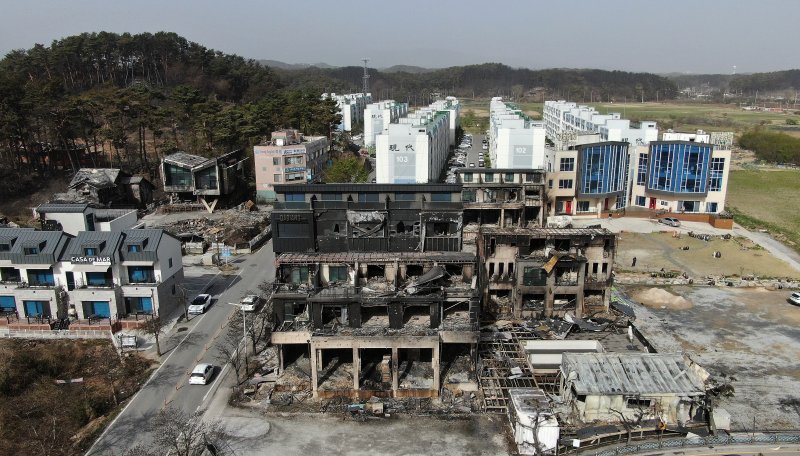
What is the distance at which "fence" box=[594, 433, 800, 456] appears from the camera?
24.7 m

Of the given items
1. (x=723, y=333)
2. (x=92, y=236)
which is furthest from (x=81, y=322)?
(x=723, y=333)

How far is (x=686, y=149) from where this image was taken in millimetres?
63281

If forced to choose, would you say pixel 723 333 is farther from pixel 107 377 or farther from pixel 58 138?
pixel 58 138

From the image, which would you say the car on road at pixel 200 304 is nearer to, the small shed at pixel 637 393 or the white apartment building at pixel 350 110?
the small shed at pixel 637 393

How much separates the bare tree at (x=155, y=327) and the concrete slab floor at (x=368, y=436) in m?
8.20

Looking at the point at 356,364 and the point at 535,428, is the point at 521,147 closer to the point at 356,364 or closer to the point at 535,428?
the point at 356,364

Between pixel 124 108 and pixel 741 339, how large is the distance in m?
68.5

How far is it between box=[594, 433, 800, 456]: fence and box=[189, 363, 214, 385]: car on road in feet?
64.8

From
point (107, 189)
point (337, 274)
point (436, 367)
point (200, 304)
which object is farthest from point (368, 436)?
point (107, 189)

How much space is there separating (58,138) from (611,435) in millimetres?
68374

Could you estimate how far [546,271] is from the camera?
37.2m

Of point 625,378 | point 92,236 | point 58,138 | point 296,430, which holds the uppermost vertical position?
point 58,138

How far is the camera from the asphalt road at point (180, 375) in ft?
84.9

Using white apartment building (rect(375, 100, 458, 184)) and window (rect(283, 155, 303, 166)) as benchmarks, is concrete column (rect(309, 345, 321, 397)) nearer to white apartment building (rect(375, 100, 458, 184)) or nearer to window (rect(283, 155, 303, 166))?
white apartment building (rect(375, 100, 458, 184))
